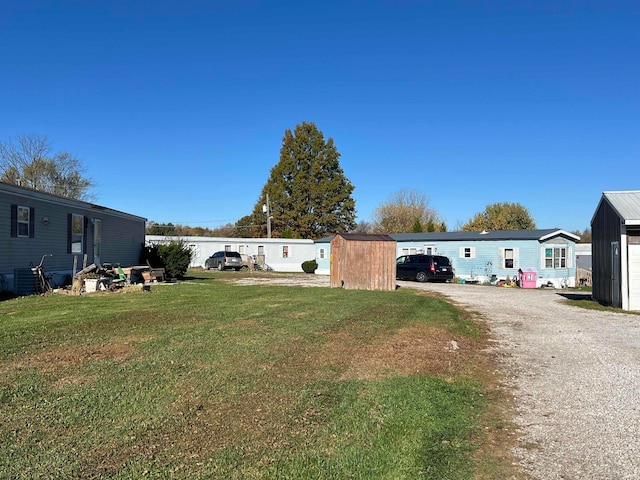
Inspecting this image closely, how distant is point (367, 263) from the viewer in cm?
1947

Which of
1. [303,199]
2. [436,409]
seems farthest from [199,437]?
[303,199]

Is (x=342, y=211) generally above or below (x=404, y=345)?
above

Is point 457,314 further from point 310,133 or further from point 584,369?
point 310,133

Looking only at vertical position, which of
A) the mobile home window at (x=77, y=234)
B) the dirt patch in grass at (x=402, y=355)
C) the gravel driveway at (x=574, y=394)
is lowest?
the gravel driveway at (x=574, y=394)

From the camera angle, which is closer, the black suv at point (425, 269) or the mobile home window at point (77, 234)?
the mobile home window at point (77, 234)

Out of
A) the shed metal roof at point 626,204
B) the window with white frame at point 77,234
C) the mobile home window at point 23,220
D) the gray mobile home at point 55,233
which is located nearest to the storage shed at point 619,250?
the shed metal roof at point 626,204

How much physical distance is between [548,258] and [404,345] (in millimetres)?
23601

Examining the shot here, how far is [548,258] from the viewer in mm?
28234

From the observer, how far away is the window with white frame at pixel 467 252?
98.7 ft

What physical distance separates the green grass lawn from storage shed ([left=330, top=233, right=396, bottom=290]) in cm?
1007

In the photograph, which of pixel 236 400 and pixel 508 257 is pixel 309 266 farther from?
pixel 236 400

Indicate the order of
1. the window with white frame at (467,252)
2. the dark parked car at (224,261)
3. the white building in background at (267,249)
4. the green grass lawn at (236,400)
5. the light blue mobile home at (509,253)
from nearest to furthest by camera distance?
the green grass lawn at (236,400), the light blue mobile home at (509,253), the window with white frame at (467,252), the dark parked car at (224,261), the white building in background at (267,249)

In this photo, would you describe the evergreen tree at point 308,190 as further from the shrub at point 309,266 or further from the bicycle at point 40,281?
the bicycle at point 40,281

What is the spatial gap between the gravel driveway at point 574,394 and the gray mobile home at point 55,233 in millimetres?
13041
